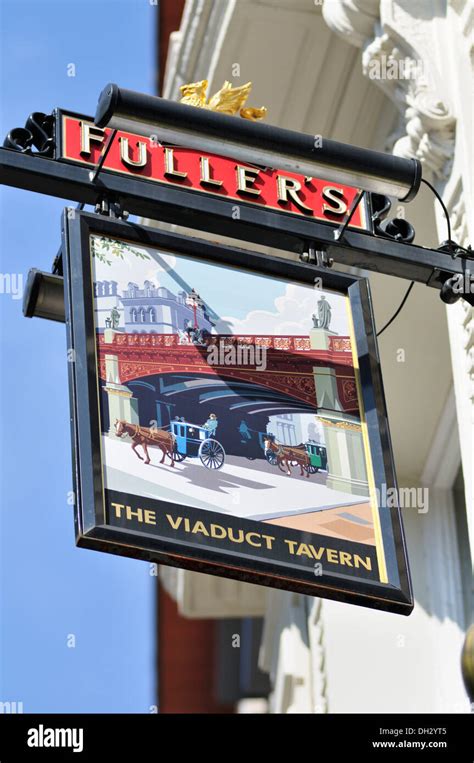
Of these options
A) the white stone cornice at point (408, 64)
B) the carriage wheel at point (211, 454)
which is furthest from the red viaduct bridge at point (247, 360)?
the white stone cornice at point (408, 64)

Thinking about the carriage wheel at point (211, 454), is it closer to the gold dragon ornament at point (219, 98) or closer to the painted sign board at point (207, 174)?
the painted sign board at point (207, 174)

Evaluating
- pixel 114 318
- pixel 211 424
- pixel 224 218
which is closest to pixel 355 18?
pixel 224 218

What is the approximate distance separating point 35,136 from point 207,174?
80 cm

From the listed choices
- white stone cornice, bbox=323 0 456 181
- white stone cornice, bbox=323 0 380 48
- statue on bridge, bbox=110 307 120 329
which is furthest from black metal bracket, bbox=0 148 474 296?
white stone cornice, bbox=323 0 380 48

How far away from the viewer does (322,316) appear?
22.2ft

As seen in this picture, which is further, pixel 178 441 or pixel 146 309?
pixel 146 309

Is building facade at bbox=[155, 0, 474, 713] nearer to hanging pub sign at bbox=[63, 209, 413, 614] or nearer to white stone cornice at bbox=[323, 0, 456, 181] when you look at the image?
white stone cornice at bbox=[323, 0, 456, 181]

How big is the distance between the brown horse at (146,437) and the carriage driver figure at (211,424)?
0.17 m

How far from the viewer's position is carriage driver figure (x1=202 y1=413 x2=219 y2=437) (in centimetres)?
616

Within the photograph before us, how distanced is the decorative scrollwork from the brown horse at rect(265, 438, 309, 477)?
5.27ft

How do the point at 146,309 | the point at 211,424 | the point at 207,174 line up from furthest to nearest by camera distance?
1. the point at 207,174
2. the point at 146,309
3. the point at 211,424

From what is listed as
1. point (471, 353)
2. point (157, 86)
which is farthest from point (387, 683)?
point (157, 86)

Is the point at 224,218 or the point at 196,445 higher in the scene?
the point at 224,218

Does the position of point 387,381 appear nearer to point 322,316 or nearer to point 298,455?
point 322,316
